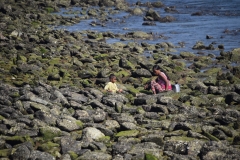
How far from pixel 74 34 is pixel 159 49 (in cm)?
686

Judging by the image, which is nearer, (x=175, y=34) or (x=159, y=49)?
(x=159, y=49)

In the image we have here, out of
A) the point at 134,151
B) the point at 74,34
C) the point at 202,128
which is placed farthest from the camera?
the point at 74,34

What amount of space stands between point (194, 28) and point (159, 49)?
10.7 metres

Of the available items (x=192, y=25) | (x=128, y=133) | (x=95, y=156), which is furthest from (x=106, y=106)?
(x=192, y=25)

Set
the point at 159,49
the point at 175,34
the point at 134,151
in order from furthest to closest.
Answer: the point at 175,34, the point at 159,49, the point at 134,151

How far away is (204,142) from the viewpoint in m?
9.93

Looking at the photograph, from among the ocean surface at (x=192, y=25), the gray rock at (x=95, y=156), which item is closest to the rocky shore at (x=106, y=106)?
the gray rock at (x=95, y=156)

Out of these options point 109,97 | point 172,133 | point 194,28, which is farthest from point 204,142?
point 194,28

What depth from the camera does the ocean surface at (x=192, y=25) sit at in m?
30.7

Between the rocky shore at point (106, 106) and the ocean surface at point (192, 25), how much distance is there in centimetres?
541

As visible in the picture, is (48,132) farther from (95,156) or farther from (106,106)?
(106,106)

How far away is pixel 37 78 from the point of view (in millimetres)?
16406

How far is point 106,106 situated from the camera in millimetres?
13422

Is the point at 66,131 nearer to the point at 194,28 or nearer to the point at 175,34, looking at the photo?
the point at 175,34
